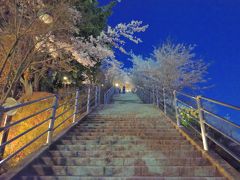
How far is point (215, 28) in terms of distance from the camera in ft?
505

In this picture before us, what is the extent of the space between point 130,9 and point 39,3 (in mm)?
137321

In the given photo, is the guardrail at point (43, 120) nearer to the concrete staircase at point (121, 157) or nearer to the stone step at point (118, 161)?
the concrete staircase at point (121, 157)

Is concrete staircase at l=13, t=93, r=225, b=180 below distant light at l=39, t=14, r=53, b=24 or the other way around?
below

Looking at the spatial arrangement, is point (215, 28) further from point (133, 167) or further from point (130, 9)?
point (133, 167)

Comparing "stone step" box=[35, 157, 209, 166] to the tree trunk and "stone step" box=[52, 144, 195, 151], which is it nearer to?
"stone step" box=[52, 144, 195, 151]

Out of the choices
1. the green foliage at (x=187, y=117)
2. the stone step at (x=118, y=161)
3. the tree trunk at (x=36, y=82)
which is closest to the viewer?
the stone step at (x=118, y=161)

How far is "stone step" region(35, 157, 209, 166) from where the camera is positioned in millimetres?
3967

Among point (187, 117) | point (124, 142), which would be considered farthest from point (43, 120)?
point (187, 117)

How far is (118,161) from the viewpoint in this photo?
13.1 feet

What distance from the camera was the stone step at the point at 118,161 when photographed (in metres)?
3.97

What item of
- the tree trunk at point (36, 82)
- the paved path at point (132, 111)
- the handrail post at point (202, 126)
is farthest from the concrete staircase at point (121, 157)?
the tree trunk at point (36, 82)

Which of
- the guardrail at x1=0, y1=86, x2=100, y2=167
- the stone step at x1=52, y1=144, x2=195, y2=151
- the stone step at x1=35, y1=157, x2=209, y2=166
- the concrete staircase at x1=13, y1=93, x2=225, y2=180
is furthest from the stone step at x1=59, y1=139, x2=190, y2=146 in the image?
the stone step at x1=35, y1=157, x2=209, y2=166

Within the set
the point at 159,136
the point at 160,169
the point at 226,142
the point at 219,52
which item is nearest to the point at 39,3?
the point at 159,136

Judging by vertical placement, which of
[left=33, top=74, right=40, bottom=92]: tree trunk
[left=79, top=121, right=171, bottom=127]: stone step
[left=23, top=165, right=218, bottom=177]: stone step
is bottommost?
[left=23, top=165, right=218, bottom=177]: stone step
